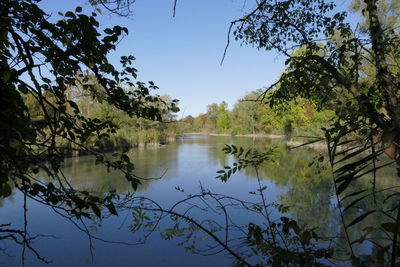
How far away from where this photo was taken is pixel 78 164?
11.8 m

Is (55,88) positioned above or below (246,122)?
below

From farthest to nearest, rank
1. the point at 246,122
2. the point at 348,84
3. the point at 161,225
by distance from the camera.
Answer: the point at 246,122
the point at 161,225
the point at 348,84

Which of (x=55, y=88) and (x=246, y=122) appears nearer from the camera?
(x=55, y=88)

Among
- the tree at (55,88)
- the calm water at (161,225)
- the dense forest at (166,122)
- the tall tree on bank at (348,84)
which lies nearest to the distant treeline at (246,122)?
the calm water at (161,225)

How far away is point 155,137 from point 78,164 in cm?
861

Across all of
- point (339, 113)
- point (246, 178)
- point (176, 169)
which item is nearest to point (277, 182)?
point (246, 178)

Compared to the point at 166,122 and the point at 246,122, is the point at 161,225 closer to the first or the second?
the point at 166,122

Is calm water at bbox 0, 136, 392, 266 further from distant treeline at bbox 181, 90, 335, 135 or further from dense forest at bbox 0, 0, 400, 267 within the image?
distant treeline at bbox 181, 90, 335, 135

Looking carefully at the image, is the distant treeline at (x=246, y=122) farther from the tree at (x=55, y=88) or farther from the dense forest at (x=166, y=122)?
the tree at (x=55, y=88)

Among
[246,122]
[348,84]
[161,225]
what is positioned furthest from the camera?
[246,122]

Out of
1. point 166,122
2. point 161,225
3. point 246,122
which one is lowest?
point 161,225

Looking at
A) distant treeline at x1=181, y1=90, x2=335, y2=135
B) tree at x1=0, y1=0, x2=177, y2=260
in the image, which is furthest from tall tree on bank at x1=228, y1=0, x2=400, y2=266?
distant treeline at x1=181, y1=90, x2=335, y2=135

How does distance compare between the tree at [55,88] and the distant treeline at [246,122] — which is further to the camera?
the distant treeline at [246,122]

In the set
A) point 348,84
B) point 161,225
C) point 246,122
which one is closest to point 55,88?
point 348,84
